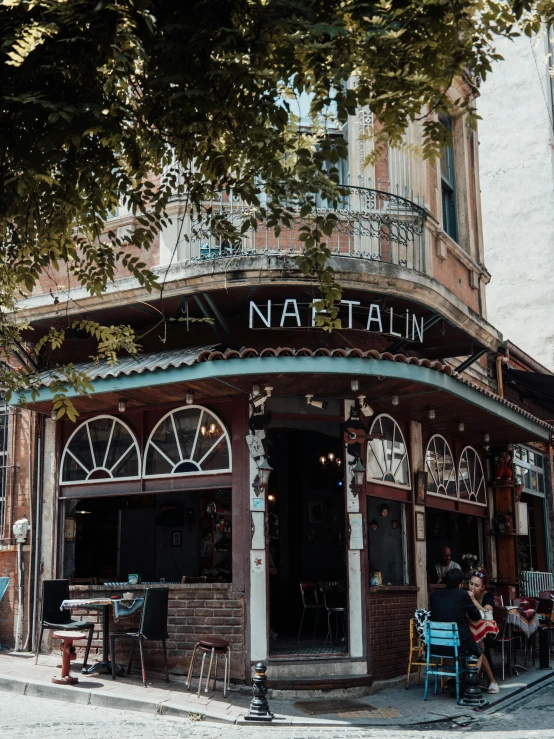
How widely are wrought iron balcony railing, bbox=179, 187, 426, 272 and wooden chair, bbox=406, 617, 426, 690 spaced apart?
4.90 meters

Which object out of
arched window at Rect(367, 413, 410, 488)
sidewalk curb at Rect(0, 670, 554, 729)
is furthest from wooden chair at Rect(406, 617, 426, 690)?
arched window at Rect(367, 413, 410, 488)

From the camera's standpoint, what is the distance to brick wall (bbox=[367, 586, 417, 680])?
467 inches

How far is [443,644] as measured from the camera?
1095 centimetres

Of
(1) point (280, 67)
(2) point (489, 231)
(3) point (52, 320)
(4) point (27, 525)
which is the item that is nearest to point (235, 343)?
(3) point (52, 320)

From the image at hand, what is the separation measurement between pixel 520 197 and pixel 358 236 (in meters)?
11.7

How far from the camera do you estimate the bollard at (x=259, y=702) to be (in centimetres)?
955

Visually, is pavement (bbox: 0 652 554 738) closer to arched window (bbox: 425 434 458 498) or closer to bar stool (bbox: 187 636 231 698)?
bar stool (bbox: 187 636 231 698)

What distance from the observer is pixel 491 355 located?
57.6ft

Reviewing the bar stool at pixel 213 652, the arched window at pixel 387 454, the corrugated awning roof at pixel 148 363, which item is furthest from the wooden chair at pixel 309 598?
the corrugated awning roof at pixel 148 363

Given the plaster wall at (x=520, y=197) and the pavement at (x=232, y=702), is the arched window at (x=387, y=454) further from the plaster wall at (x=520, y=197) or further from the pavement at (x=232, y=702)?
the plaster wall at (x=520, y=197)

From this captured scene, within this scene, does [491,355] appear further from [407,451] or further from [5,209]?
[5,209]

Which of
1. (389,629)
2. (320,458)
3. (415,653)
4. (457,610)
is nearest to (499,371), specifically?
(320,458)

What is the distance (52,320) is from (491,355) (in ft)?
28.0

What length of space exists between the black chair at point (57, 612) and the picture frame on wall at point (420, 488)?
16.6 feet
